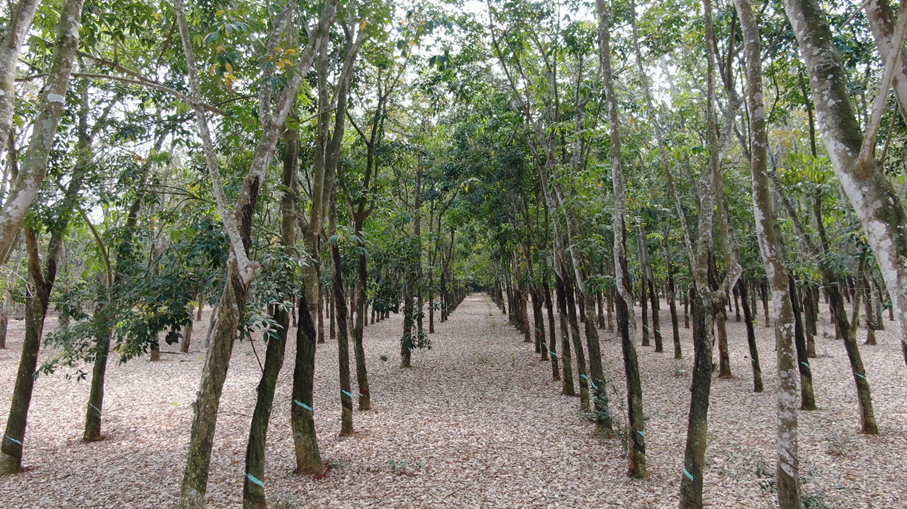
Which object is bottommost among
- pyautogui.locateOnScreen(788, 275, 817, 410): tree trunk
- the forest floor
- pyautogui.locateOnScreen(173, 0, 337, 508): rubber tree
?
the forest floor

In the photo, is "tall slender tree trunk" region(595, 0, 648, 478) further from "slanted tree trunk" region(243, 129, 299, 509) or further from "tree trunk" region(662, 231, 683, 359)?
A: "tree trunk" region(662, 231, 683, 359)

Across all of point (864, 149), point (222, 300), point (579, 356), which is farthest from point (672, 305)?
point (222, 300)

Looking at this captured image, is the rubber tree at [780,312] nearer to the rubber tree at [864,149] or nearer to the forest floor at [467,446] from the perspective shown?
the rubber tree at [864,149]

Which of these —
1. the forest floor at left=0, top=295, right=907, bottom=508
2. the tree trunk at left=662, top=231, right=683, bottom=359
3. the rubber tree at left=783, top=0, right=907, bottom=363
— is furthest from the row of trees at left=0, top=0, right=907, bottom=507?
the tree trunk at left=662, top=231, right=683, bottom=359

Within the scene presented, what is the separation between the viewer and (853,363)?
8.50 meters

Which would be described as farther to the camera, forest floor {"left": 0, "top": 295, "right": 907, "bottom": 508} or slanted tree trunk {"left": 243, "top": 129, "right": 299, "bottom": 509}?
forest floor {"left": 0, "top": 295, "right": 907, "bottom": 508}

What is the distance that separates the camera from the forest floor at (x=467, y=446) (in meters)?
6.44

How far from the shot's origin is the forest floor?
6441mm

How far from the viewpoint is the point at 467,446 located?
Answer: 8.41 m

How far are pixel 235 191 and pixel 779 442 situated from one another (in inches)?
250

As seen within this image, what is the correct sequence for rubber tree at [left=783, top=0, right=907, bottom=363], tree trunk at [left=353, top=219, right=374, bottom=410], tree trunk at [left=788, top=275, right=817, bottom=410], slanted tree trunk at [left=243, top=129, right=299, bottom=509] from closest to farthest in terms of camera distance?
rubber tree at [left=783, top=0, right=907, bottom=363]
slanted tree trunk at [left=243, top=129, right=299, bottom=509]
tree trunk at [left=788, top=275, right=817, bottom=410]
tree trunk at [left=353, top=219, right=374, bottom=410]

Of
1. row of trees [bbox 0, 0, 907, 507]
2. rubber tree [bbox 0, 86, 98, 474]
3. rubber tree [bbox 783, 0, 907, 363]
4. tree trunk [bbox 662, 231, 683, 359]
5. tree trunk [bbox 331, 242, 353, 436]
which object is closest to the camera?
rubber tree [bbox 783, 0, 907, 363]

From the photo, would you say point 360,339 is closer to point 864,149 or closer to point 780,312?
point 780,312

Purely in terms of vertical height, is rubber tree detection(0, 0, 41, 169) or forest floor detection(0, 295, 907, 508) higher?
rubber tree detection(0, 0, 41, 169)
